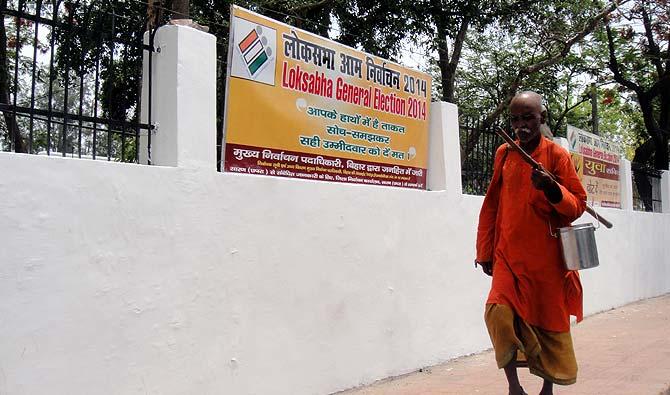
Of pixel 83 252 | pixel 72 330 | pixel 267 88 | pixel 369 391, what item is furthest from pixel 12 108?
pixel 369 391

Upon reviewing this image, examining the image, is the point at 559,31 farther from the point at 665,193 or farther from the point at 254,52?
the point at 254,52

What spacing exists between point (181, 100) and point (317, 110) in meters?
1.29

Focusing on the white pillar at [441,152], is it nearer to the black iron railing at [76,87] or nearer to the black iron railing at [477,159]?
the black iron railing at [477,159]

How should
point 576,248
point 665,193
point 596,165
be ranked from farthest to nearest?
point 665,193 < point 596,165 < point 576,248

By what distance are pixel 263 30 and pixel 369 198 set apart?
159 centimetres

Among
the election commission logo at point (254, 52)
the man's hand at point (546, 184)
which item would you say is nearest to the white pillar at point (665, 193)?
the man's hand at point (546, 184)

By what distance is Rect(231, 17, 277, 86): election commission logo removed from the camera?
4.62m

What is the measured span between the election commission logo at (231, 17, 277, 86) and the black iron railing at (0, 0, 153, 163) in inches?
23.5

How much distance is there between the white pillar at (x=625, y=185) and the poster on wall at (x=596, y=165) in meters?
0.11

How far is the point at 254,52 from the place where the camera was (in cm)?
474

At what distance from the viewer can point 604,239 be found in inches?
399

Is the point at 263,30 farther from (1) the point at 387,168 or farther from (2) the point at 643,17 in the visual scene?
(2) the point at 643,17

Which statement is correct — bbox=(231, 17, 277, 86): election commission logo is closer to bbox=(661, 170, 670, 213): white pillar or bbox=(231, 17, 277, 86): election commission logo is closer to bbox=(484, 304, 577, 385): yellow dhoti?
bbox=(484, 304, 577, 385): yellow dhoti

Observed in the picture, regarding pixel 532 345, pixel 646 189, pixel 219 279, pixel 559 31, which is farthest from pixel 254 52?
pixel 559 31
